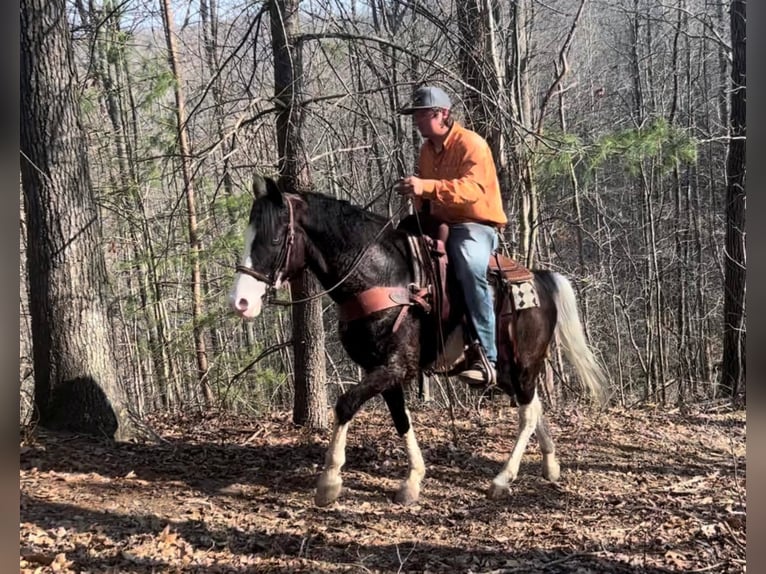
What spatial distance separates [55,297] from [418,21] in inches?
161

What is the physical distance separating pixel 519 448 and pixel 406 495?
3.08ft

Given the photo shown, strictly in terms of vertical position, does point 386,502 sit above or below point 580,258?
below

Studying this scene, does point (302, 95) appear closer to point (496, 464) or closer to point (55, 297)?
point (55, 297)

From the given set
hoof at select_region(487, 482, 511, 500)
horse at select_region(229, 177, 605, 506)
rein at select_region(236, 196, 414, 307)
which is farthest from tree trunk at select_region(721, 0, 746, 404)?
rein at select_region(236, 196, 414, 307)

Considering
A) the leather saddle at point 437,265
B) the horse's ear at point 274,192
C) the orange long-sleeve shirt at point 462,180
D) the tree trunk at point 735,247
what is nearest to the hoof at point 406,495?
the leather saddle at point 437,265

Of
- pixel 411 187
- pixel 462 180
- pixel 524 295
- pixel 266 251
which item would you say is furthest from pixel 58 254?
pixel 524 295

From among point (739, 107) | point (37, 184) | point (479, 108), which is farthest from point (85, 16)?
point (739, 107)

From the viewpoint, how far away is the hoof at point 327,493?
12.2 ft

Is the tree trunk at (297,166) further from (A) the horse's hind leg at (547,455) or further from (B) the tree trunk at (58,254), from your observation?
(A) the horse's hind leg at (547,455)

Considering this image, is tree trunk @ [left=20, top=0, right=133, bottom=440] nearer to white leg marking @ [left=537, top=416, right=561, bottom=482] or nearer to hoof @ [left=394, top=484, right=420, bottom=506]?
hoof @ [left=394, top=484, right=420, bottom=506]

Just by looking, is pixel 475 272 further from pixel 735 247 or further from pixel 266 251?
pixel 735 247

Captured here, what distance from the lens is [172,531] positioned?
341 centimetres

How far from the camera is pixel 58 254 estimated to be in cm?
457

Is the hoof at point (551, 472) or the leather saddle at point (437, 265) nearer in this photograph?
the leather saddle at point (437, 265)
